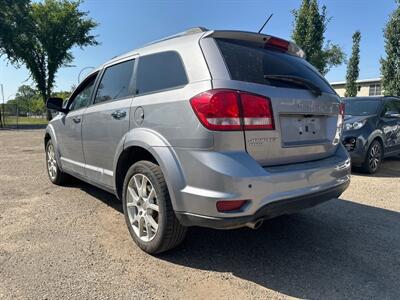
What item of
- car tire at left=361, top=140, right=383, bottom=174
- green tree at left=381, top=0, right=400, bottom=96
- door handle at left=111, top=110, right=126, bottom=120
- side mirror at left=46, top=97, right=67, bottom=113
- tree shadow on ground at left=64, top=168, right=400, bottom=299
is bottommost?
tree shadow on ground at left=64, top=168, right=400, bottom=299

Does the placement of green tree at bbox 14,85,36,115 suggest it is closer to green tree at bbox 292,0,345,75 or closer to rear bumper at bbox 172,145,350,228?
green tree at bbox 292,0,345,75

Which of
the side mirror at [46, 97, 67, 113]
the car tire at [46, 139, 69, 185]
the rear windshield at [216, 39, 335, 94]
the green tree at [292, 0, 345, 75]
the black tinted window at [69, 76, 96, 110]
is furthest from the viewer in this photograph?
the green tree at [292, 0, 345, 75]

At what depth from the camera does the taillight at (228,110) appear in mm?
2502

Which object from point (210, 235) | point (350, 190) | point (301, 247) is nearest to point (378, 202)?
point (350, 190)

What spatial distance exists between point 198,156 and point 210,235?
1.32m

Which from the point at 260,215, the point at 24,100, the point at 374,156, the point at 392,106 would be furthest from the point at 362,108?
the point at 24,100

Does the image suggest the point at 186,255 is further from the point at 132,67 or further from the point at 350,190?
the point at 350,190

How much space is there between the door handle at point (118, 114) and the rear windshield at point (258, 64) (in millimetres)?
1185

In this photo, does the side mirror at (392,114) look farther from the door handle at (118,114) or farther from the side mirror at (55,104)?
Answer: the side mirror at (55,104)

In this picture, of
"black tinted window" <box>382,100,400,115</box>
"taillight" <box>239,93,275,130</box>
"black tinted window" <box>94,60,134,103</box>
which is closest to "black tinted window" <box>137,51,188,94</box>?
"black tinted window" <box>94,60,134,103</box>

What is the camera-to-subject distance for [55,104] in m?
5.00

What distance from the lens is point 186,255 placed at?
3.11 m

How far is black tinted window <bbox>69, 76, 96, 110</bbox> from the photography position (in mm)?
4425

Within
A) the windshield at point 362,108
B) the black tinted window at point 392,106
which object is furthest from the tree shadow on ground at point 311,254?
the black tinted window at point 392,106
